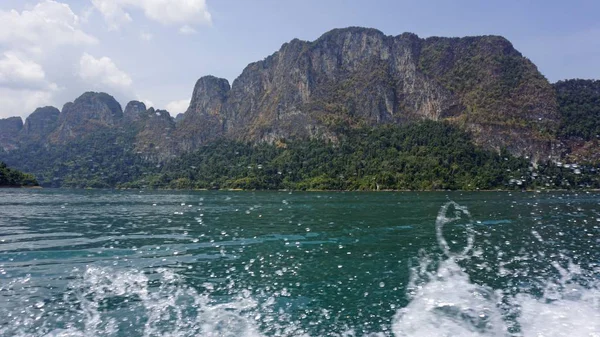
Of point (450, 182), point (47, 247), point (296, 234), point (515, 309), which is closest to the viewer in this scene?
point (515, 309)

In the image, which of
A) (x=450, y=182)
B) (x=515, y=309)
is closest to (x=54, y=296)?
(x=515, y=309)

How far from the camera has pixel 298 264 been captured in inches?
1065

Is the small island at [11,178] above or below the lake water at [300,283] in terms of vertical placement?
above

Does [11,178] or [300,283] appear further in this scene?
[11,178]

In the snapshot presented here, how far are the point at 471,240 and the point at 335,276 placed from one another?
18.8 m

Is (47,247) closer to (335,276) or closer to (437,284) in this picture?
(335,276)

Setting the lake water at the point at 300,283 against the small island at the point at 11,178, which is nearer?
the lake water at the point at 300,283

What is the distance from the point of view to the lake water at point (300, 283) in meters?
16.2

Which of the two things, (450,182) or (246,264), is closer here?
(246,264)

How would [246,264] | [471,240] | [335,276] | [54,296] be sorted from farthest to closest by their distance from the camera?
[471,240] < [246,264] < [335,276] < [54,296]

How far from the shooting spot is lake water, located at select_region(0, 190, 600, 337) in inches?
637

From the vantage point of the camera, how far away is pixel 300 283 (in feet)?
73.1

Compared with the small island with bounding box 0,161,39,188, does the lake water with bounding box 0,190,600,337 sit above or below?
below

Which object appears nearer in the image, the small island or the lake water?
the lake water
